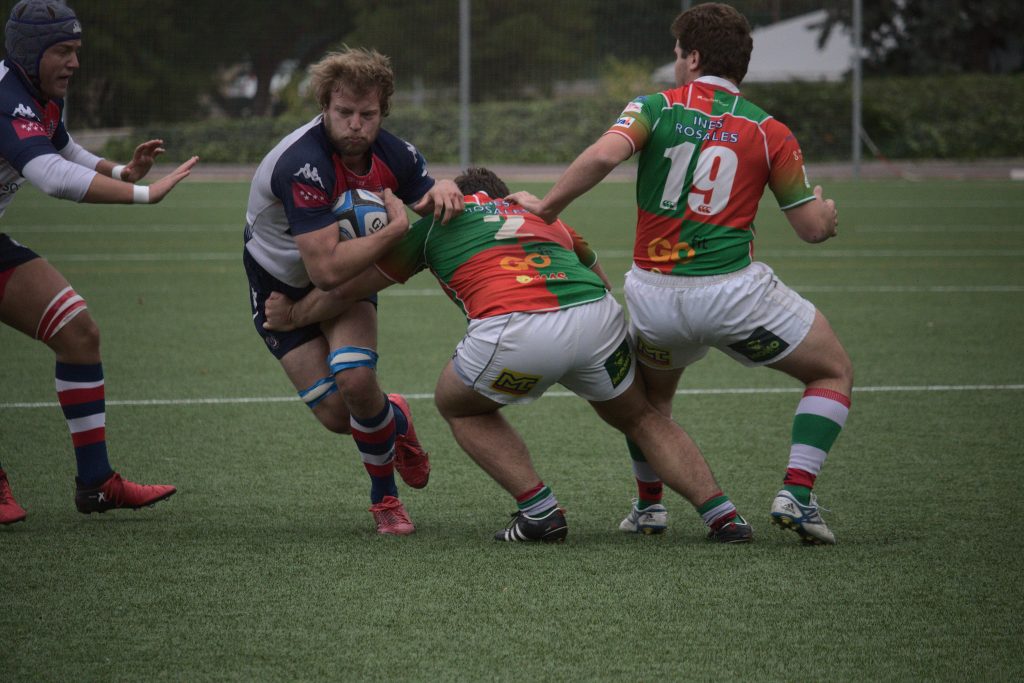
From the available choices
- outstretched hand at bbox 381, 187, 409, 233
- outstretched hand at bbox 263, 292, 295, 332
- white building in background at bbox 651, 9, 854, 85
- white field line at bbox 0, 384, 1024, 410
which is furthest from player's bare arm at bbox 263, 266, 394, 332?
white building in background at bbox 651, 9, 854, 85

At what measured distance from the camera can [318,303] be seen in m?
5.03

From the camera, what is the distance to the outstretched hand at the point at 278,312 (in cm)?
510

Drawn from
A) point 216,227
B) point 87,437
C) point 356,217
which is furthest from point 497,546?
point 216,227

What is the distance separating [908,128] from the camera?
3047cm

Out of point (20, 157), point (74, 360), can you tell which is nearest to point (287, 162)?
point (20, 157)

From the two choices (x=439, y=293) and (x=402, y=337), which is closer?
(x=402, y=337)

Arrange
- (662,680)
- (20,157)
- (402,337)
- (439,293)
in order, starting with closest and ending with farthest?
1. (662,680)
2. (20,157)
3. (402,337)
4. (439,293)

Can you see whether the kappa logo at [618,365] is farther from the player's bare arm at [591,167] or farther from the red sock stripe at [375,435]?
the red sock stripe at [375,435]

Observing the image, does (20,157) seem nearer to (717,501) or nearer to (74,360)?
(74,360)

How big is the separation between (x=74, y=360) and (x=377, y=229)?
1443 mm

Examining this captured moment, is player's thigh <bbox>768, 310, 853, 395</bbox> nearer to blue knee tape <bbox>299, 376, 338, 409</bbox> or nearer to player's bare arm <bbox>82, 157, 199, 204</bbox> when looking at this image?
blue knee tape <bbox>299, 376, 338, 409</bbox>

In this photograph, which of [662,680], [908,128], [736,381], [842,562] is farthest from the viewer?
[908,128]

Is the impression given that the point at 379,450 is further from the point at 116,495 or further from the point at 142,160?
the point at 142,160

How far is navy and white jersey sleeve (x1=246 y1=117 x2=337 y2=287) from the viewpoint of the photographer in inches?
184
